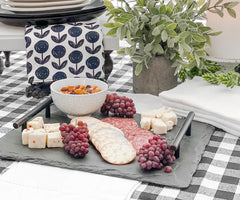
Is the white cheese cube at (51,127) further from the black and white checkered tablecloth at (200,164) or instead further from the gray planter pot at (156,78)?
the gray planter pot at (156,78)

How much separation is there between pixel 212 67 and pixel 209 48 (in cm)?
5

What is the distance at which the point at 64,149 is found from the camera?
3.64 ft

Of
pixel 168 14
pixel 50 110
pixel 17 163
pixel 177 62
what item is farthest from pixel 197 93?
pixel 17 163

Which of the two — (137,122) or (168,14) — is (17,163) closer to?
(137,122)

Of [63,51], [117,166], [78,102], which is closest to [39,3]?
[63,51]

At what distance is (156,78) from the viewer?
142cm

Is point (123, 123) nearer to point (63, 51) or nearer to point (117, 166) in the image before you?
point (117, 166)

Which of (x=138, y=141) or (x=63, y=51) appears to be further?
(x=63, y=51)

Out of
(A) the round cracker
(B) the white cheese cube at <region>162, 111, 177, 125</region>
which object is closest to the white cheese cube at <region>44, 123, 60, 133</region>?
(A) the round cracker

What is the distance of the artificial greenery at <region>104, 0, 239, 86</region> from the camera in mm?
1314

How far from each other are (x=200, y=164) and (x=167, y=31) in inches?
15.0

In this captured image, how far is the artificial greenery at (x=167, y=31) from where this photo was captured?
1.31 m

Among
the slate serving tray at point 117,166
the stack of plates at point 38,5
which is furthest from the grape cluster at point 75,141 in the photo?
the stack of plates at point 38,5

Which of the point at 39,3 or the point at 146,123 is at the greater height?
the point at 39,3
